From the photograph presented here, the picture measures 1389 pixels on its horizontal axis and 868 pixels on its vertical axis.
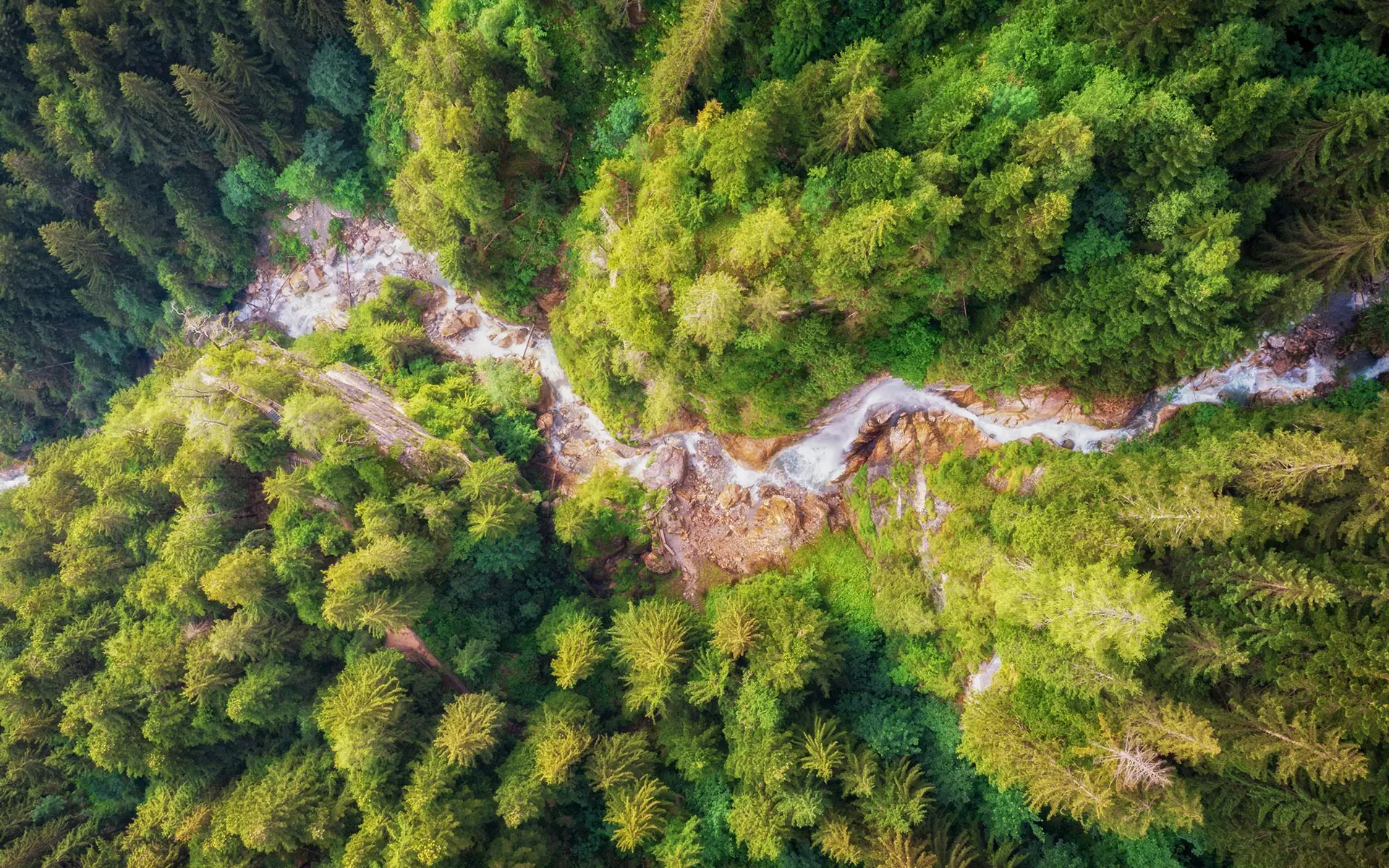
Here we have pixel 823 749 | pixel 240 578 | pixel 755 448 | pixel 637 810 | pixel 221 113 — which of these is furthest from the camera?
pixel 221 113

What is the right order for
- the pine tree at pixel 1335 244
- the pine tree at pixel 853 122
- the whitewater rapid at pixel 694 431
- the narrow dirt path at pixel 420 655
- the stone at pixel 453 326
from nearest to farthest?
the pine tree at pixel 1335 244 < the pine tree at pixel 853 122 < the whitewater rapid at pixel 694 431 < the narrow dirt path at pixel 420 655 < the stone at pixel 453 326

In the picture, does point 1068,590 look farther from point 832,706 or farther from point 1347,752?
point 832,706

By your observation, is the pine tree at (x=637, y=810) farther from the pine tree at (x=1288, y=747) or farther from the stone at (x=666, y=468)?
the pine tree at (x=1288, y=747)

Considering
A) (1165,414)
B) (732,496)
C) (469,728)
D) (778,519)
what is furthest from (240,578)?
(1165,414)

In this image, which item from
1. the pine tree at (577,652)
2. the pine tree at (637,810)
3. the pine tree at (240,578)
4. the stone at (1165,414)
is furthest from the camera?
the pine tree at (577,652)

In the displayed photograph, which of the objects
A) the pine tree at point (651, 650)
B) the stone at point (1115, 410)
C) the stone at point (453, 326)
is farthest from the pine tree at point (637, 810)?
the stone at point (453, 326)

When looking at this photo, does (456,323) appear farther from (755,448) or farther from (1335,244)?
(1335,244)
